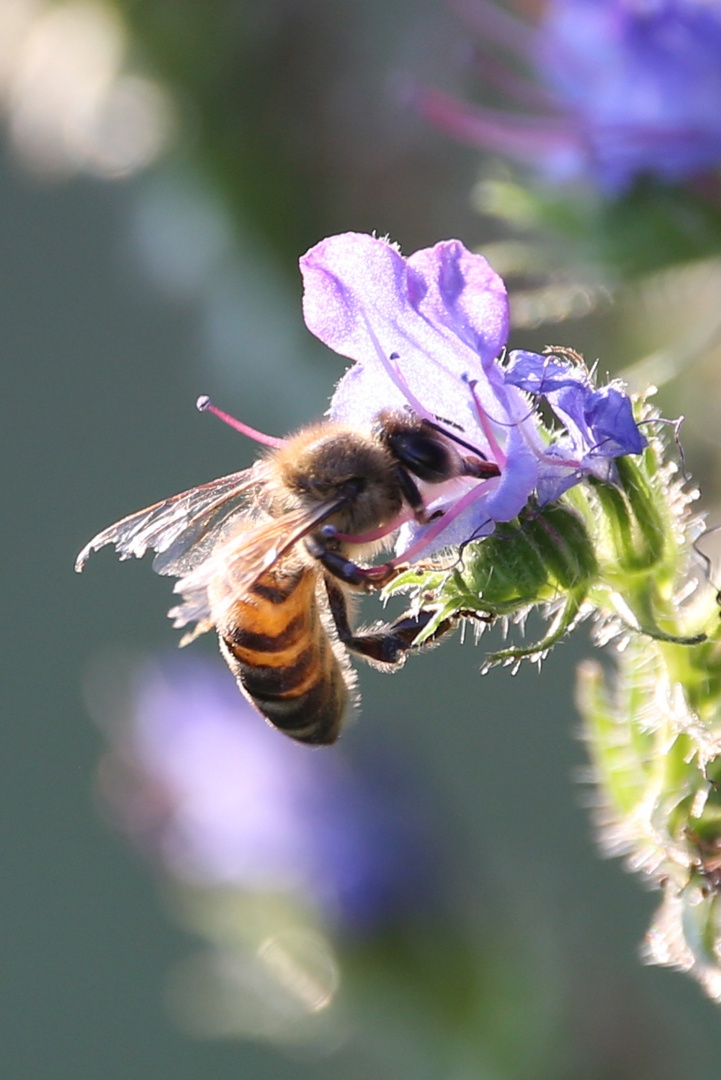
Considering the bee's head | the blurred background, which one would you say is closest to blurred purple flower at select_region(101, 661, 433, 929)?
the blurred background

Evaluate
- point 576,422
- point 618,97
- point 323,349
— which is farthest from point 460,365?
point 323,349

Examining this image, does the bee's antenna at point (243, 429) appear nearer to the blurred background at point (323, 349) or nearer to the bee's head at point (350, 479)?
the bee's head at point (350, 479)

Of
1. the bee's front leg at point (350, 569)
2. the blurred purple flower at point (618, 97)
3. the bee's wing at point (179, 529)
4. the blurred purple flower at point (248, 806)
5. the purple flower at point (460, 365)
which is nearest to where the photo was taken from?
the purple flower at point (460, 365)

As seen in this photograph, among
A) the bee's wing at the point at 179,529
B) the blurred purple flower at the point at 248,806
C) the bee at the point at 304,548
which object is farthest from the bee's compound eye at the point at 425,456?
the blurred purple flower at the point at 248,806

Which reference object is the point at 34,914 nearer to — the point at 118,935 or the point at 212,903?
the point at 118,935

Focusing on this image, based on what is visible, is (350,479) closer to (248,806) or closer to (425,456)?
(425,456)

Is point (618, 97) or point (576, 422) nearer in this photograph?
point (576, 422)

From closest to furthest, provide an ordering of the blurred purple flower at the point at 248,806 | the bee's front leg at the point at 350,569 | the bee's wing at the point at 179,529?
1. the bee's front leg at the point at 350,569
2. the bee's wing at the point at 179,529
3. the blurred purple flower at the point at 248,806

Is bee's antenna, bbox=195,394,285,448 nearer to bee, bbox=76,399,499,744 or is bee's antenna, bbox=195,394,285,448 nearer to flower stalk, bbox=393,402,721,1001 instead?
bee, bbox=76,399,499,744
